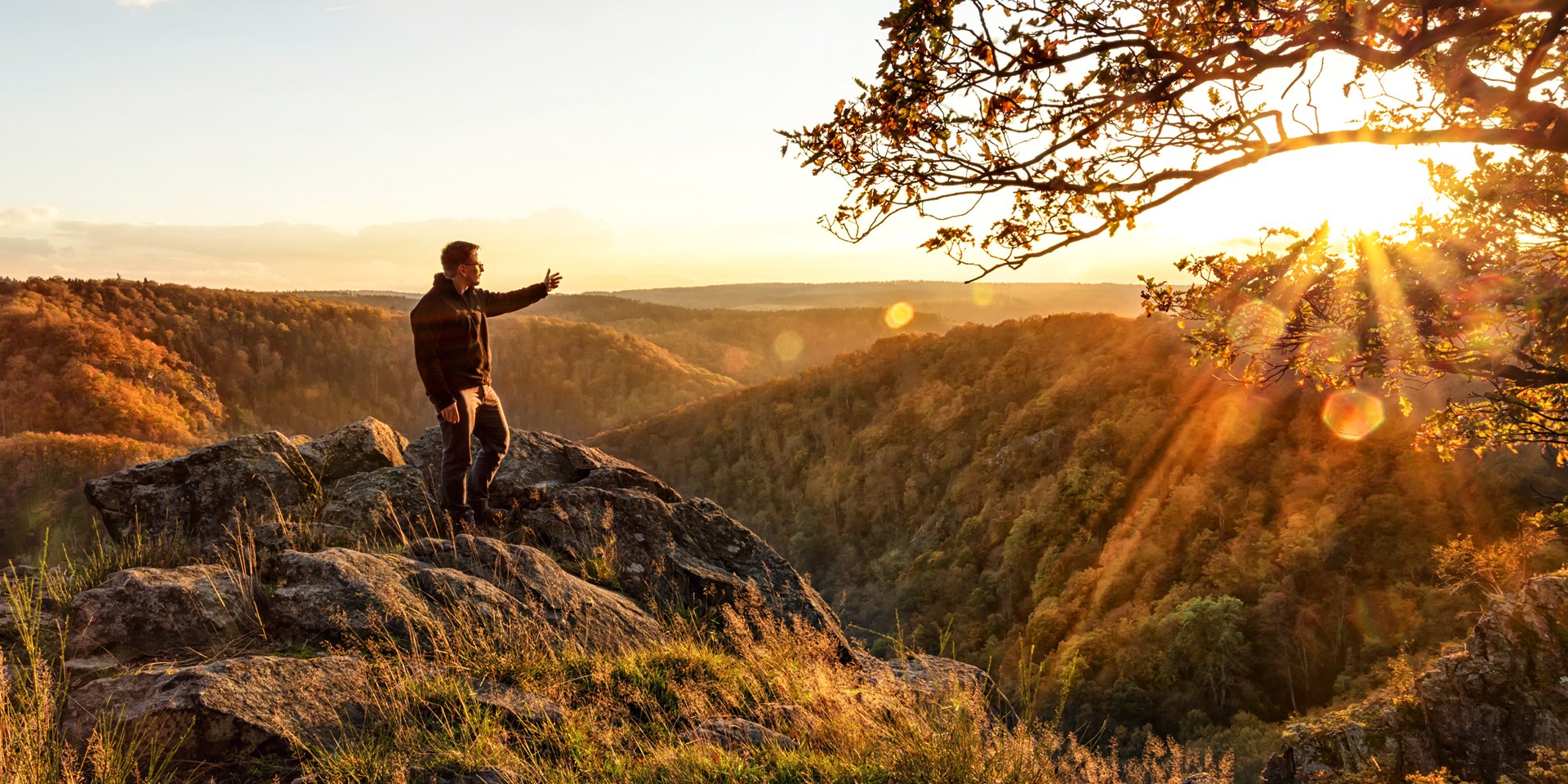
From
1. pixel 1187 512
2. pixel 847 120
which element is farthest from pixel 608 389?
pixel 847 120

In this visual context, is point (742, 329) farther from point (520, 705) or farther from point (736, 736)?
point (736, 736)

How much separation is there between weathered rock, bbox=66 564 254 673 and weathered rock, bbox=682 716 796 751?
3.27m

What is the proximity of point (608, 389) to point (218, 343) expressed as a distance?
30.5m

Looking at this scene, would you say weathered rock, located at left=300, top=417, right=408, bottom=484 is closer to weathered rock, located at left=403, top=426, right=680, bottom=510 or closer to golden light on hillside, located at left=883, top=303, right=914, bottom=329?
weathered rock, located at left=403, top=426, right=680, bottom=510

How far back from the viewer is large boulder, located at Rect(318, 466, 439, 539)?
8.11 meters

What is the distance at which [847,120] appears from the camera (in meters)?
5.34

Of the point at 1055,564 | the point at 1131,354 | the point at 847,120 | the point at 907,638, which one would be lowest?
the point at 907,638

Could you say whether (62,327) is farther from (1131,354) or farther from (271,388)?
(1131,354)

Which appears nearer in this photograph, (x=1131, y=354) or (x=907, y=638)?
(x=907, y=638)

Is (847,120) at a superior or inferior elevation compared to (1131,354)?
superior

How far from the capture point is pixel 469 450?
25.6ft

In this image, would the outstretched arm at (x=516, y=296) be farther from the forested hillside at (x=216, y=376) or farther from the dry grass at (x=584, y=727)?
the forested hillside at (x=216, y=376)

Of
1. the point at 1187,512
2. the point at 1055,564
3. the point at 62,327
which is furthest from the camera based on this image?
the point at 62,327

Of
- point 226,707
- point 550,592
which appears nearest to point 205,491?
point 550,592
